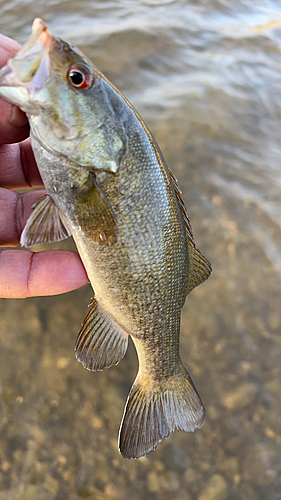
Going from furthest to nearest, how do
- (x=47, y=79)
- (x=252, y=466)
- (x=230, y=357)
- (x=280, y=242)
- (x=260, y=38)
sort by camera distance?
(x=260, y=38)
(x=280, y=242)
(x=230, y=357)
(x=252, y=466)
(x=47, y=79)

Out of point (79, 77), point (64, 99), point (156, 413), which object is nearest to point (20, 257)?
point (64, 99)

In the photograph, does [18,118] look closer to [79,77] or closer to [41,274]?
[79,77]

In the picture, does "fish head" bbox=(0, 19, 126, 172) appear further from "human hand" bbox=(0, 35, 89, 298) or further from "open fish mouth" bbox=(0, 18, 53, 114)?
"human hand" bbox=(0, 35, 89, 298)

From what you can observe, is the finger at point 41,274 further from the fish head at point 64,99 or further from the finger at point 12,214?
the fish head at point 64,99

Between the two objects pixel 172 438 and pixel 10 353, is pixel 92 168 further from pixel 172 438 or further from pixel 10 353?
pixel 172 438

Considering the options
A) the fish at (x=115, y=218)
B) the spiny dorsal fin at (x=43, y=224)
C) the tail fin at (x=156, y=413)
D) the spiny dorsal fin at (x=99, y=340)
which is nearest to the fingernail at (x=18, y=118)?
the fish at (x=115, y=218)

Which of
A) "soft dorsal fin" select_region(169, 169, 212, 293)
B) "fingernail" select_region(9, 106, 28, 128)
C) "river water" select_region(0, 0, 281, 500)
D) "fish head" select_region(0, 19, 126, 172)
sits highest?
"fish head" select_region(0, 19, 126, 172)

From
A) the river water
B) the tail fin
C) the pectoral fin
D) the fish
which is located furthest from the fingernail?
the tail fin

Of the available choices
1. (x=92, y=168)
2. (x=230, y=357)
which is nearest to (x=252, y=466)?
(x=230, y=357)

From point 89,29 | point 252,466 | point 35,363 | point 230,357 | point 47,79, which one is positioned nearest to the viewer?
point 47,79
